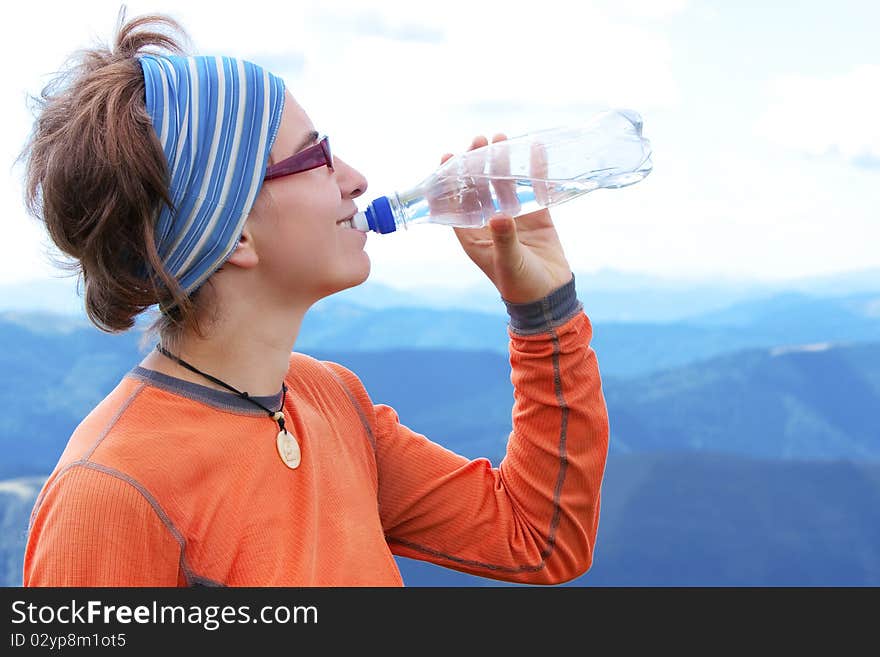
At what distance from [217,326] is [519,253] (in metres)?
0.61

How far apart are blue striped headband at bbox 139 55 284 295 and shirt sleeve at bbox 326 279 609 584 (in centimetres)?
54

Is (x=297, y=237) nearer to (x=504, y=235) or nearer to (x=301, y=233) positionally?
(x=301, y=233)

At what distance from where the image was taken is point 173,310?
5.53ft

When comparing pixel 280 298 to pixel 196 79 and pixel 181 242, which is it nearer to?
pixel 181 242

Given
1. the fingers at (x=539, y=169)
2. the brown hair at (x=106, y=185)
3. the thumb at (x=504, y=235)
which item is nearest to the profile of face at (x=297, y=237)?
the brown hair at (x=106, y=185)

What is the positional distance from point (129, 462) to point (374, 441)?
0.66 meters

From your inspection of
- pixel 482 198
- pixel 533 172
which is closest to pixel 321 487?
pixel 482 198

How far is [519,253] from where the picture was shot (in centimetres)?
188

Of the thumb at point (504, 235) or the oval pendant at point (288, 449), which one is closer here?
the oval pendant at point (288, 449)

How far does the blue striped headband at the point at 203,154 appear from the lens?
1602 mm

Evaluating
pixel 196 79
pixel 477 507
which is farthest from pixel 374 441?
pixel 196 79

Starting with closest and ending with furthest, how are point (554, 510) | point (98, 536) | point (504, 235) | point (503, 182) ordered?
point (98, 536) < point (504, 235) < point (554, 510) < point (503, 182)

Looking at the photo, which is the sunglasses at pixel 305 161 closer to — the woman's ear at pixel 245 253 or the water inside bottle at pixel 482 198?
the woman's ear at pixel 245 253

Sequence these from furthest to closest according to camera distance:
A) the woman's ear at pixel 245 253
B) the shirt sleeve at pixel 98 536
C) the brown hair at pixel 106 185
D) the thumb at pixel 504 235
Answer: the thumb at pixel 504 235 < the woman's ear at pixel 245 253 < the brown hair at pixel 106 185 < the shirt sleeve at pixel 98 536
